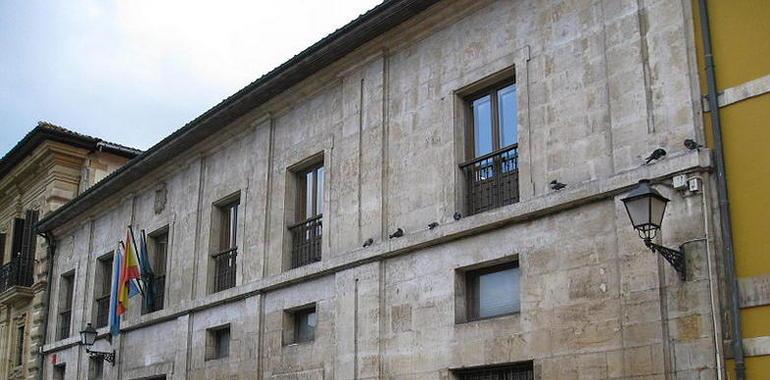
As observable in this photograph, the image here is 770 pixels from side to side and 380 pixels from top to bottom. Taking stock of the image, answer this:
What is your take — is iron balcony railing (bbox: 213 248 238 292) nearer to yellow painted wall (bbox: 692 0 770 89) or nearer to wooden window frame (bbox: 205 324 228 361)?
wooden window frame (bbox: 205 324 228 361)

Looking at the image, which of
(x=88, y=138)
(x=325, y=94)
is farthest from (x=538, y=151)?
(x=88, y=138)

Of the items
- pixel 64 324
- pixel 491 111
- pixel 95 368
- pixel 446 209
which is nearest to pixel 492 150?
pixel 491 111

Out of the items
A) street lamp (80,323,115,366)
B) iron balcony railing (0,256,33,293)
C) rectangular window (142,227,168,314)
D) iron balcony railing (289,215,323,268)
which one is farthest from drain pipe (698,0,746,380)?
iron balcony railing (0,256,33,293)

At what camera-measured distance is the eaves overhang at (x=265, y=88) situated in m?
14.8

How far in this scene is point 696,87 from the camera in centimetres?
1062

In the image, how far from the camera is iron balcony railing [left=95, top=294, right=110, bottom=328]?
22.7 meters

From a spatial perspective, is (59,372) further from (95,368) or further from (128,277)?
(128,277)

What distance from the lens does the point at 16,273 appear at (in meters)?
27.3

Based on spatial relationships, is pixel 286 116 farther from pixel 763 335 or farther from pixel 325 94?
pixel 763 335

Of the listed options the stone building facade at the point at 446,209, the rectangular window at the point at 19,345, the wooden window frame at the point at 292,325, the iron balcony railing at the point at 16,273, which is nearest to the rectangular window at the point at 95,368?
the stone building facade at the point at 446,209

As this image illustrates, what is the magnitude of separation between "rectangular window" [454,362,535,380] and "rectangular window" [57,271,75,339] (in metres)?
14.7

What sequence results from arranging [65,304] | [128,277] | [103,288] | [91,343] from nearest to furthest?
[128,277] → [91,343] → [103,288] → [65,304]

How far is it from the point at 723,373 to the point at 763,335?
0.54 m

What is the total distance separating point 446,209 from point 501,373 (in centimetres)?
241
